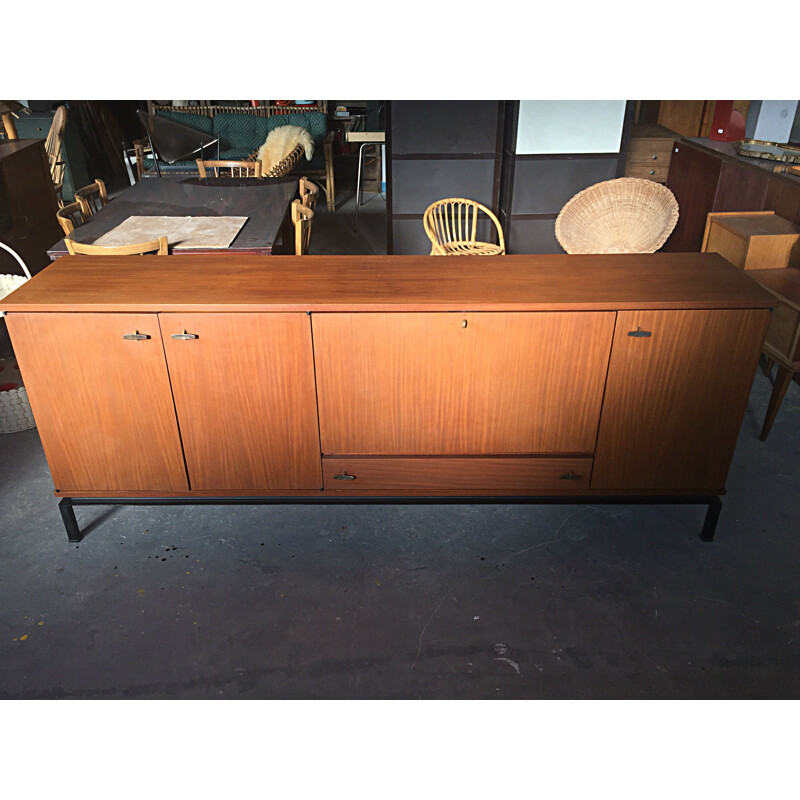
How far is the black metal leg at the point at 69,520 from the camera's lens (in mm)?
2676

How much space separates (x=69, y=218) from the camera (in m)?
3.74

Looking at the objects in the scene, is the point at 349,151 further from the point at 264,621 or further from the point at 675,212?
the point at 264,621

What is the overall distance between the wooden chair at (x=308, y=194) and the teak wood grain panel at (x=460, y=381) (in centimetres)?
181

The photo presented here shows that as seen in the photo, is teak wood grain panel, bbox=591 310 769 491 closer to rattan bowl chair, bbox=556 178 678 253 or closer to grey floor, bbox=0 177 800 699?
grey floor, bbox=0 177 800 699

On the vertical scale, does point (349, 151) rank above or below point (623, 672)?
above

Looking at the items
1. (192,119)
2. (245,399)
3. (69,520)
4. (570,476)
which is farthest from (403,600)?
(192,119)

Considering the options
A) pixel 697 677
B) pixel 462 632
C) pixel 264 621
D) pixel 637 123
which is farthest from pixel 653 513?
pixel 637 123

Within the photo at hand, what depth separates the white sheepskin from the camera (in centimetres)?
677

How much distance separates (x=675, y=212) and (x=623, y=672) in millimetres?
2646

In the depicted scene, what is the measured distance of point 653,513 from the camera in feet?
9.59

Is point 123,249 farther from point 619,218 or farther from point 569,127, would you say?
point 569,127

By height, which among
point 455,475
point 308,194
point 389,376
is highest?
point 308,194

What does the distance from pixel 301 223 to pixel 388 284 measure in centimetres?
135

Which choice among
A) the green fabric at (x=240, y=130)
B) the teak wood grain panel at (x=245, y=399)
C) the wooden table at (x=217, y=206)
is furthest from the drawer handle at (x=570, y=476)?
the green fabric at (x=240, y=130)
